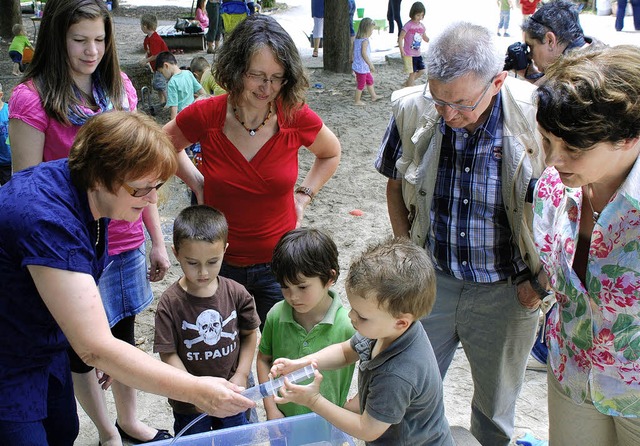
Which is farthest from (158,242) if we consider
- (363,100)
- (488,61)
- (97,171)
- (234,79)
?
(363,100)

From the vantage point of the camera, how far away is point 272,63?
249 centimetres

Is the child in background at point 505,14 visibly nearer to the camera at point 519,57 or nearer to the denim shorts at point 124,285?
the camera at point 519,57

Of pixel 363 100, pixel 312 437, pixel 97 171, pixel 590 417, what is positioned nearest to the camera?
pixel 97 171

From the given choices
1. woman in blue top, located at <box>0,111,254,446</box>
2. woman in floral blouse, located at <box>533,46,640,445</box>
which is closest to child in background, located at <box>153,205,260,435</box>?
woman in blue top, located at <box>0,111,254,446</box>

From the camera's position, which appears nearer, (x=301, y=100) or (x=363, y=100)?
(x=301, y=100)

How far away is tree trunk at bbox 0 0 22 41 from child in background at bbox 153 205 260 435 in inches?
537

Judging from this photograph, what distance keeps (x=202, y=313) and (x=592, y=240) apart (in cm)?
132

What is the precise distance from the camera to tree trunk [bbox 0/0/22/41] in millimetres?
13969

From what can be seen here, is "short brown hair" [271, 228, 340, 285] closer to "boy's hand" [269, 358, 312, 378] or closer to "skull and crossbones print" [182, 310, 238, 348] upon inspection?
"skull and crossbones print" [182, 310, 238, 348]

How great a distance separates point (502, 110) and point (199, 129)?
113 centimetres

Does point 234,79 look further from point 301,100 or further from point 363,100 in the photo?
point 363,100

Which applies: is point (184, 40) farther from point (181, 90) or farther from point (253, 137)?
point (253, 137)

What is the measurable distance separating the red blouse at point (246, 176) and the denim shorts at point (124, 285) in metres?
0.35

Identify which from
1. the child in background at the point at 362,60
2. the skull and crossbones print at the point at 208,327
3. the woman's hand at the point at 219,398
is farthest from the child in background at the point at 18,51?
the woman's hand at the point at 219,398
